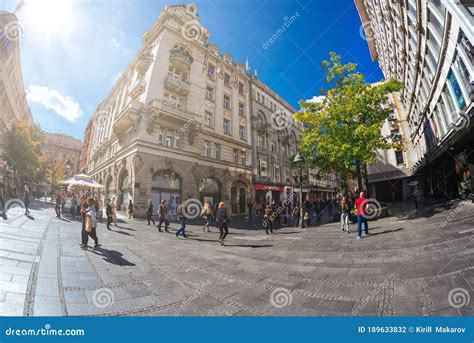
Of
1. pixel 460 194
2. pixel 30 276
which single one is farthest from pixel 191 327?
pixel 460 194

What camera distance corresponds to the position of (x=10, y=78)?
2.36 m

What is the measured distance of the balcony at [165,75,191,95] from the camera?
564 cm

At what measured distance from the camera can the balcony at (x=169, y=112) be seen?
509 centimetres

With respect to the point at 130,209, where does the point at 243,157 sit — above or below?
above

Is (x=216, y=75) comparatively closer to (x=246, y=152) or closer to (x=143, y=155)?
(x=246, y=152)

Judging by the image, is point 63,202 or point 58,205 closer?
point 63,202

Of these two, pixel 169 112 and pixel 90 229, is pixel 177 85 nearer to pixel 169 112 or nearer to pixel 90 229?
pixel 169 112

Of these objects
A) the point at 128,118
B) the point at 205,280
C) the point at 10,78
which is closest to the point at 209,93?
the point at 128,118

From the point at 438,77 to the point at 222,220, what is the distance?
551 inches

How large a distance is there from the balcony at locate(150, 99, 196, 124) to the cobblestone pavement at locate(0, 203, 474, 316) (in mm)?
3234

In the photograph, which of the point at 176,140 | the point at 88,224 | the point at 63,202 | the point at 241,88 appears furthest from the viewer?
the point at 241,88

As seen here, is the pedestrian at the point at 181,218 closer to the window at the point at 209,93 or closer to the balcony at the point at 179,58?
the window at the point at 209,93

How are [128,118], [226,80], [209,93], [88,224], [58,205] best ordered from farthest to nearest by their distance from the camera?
[226,80]
[209,93]
[128,118]
[58,205]
[88,224]

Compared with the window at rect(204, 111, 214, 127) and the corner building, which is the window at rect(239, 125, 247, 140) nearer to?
the corner building
